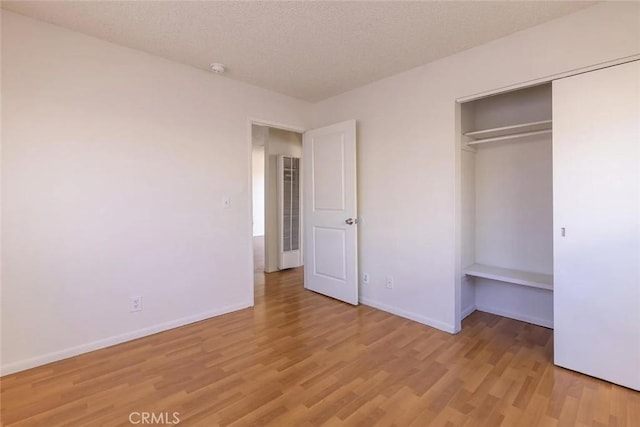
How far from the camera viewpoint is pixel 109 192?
247 cm

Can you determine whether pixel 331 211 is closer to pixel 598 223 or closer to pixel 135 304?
pixel 135 304

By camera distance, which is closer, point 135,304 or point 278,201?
point 135,304

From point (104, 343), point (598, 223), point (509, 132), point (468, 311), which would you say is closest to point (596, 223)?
point (598, 223)

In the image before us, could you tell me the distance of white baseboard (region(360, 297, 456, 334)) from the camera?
274cm

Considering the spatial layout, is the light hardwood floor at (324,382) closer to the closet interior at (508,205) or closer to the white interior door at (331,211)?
the closet interior at (508,205)

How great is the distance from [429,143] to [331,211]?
1.35 metres

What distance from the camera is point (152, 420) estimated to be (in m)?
1.64

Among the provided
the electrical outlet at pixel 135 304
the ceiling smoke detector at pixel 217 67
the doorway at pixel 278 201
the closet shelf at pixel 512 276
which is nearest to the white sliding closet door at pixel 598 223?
the closet shelf at pixel 512 276

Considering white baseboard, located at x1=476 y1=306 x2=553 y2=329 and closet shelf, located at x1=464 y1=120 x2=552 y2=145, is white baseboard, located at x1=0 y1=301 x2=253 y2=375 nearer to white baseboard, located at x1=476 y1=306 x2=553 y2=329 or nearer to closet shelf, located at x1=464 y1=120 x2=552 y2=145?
white baseboard, located at x1=476 y1=306 x2=553 y2=329

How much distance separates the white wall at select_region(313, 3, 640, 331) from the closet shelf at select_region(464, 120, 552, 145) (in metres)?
0.38

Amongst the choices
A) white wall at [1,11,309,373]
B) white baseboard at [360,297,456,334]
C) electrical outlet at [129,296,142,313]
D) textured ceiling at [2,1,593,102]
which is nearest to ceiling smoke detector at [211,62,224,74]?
textured ceiling at [2,1,593,102]

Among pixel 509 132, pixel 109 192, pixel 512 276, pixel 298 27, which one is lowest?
pixel 512 276

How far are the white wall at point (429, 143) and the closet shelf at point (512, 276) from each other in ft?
1.03

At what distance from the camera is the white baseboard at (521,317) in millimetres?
2808
